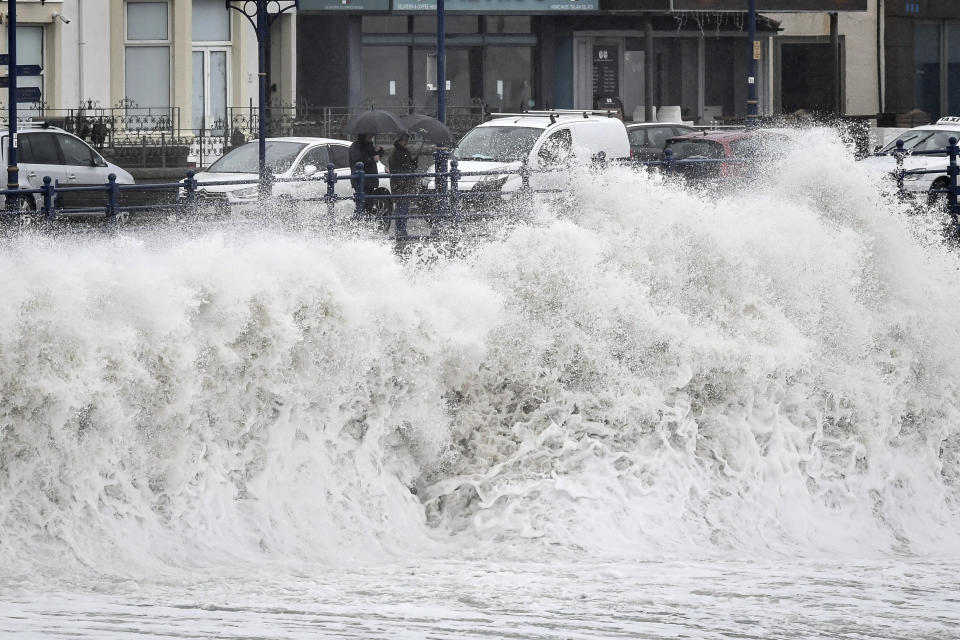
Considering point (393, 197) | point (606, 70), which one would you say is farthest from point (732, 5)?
point (393, 197)

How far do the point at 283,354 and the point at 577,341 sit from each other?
10.3ft

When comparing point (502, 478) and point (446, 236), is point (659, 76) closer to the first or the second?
point (446, 236)

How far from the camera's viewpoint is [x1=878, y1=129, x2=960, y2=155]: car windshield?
26594mm

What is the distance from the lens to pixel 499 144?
21.9 metres

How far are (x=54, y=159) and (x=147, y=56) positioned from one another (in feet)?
35.9

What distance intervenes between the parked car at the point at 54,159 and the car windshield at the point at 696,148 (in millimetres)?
8357

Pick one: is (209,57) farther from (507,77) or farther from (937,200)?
(937,200)

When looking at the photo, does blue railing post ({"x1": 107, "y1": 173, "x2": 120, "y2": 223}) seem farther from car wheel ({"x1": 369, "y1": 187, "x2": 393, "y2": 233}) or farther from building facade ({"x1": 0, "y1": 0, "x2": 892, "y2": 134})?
building facade ({"x1": 0, "y1": 0, "x2": 892, "y2": 134})

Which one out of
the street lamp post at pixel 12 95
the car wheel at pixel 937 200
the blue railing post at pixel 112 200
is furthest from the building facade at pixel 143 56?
the blue railing post at pixel 112 200

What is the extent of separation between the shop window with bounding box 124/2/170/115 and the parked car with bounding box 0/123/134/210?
977 cm

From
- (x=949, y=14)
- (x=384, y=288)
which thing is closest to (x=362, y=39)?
(x=949, y=14)

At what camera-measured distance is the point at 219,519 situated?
11727 millimetres

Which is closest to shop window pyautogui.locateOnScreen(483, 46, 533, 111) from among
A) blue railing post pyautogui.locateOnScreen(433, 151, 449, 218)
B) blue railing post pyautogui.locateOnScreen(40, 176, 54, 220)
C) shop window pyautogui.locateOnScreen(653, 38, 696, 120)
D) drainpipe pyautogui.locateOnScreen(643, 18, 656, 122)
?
drainpipe pyautogui.locateOnScreen(643, 18, 656, 122)

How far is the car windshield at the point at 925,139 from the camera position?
26.6m
